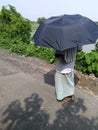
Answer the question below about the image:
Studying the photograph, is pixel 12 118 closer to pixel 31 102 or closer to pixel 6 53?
pixel 31 102

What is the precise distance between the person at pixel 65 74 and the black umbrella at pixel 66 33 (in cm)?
48

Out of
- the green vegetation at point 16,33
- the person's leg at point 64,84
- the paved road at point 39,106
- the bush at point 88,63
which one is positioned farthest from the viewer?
the green vegetation at point 16,33

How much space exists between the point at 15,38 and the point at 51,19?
27.2ft

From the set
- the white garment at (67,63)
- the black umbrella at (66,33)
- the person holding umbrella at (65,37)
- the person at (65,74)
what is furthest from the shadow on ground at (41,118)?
the black umbrella at (66,33)

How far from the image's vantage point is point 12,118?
5.26 metres

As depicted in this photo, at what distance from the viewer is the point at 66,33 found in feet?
16.5

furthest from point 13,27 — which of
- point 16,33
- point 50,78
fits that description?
point 50,78

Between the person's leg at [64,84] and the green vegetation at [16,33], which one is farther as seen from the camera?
the green vegetation at [16,33]

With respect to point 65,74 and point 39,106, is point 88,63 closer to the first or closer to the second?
point 65,74

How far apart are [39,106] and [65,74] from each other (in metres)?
0.92

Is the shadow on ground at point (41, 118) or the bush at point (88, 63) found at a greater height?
the shadow on ground at point (41, 118)

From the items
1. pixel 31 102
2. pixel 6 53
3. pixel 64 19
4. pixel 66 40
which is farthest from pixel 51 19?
pixel 6 53

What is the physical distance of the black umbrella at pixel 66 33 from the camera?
195 inches

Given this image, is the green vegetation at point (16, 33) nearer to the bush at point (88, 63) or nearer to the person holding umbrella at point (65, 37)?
the bush at point (88, 63)
